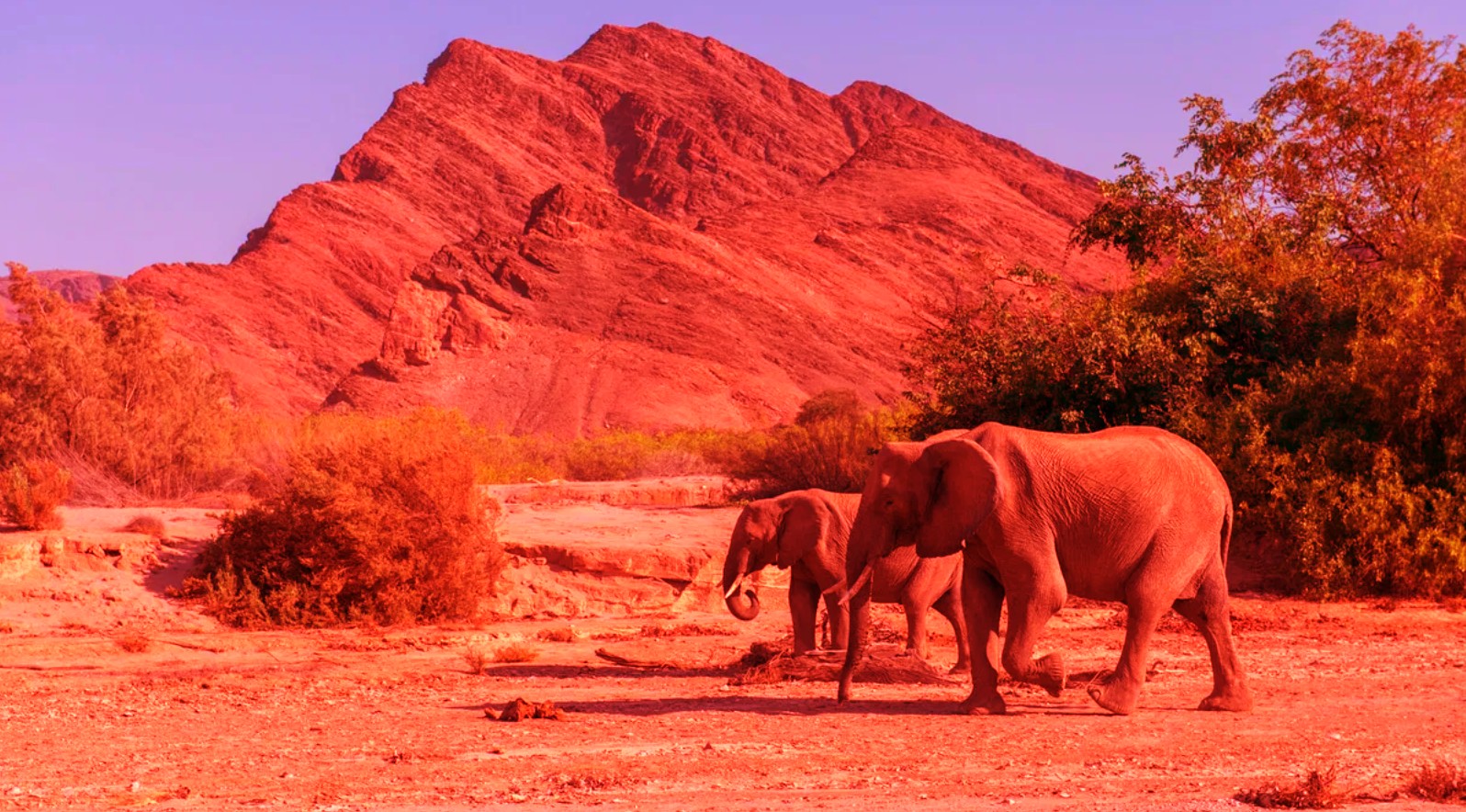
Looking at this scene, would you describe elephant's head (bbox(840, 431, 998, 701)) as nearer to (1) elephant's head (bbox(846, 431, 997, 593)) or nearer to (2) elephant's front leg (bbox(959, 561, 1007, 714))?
(1) elephant's head (bbox(846, 431, 997, 593))

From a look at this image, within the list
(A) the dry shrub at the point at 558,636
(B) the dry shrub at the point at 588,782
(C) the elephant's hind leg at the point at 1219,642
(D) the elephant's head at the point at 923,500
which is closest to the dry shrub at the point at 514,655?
(A) the dry shrub at the point at 558,636

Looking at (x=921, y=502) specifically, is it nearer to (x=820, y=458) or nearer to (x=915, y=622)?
(x=915, y=622)

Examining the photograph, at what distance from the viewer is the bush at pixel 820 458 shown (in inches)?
1094

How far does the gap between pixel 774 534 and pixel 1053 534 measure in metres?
3.79

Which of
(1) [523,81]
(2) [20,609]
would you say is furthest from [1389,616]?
(1) [523,81]

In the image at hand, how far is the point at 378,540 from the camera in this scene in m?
17.0

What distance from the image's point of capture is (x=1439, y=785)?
730cm

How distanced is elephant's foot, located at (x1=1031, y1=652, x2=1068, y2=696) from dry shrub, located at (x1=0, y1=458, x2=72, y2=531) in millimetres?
12151

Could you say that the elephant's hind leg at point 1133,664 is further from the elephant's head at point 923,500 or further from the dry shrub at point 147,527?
the dry shrub at point 147,527

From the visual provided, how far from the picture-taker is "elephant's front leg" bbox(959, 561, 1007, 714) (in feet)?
34.0

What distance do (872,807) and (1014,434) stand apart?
12.4 ft

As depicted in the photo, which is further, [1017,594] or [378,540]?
[378,540]

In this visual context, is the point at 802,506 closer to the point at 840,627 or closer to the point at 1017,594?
the point at 840,627

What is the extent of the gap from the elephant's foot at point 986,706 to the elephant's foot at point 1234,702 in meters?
1.44
